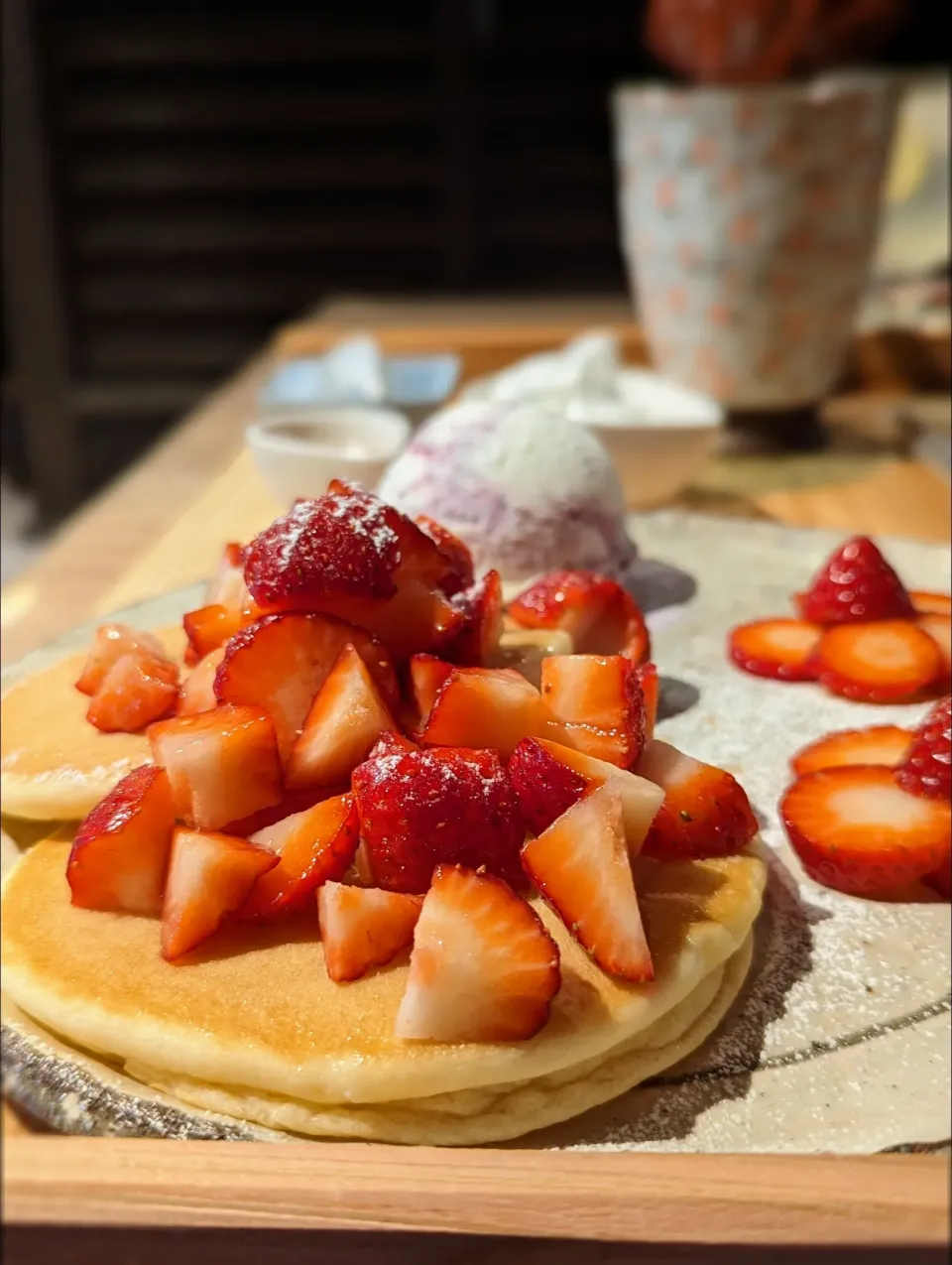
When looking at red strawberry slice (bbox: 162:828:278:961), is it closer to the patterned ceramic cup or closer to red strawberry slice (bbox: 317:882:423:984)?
red strawberry slice (bbox: 317:882:423:984)

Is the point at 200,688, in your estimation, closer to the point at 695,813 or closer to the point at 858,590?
the point at 695,813

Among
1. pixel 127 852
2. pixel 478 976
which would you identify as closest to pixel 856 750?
pixel 478 976

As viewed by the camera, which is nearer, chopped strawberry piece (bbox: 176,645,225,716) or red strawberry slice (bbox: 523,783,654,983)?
red strawberry slice (bbox: 523,783,654,983)

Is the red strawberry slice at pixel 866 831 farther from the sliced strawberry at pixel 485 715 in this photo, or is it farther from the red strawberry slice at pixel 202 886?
the red strawberry slice at pixel 202 886

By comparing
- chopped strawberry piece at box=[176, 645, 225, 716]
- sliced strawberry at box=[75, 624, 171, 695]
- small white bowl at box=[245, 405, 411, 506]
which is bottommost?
small white bowl at box=[245, 405, 411, 506]

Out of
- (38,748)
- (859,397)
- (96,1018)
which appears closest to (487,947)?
(96,1018)

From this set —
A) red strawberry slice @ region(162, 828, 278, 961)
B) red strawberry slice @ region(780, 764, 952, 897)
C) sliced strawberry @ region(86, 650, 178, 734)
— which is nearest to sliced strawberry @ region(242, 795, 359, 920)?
red strawberry slice @ region(162, 828, 278, 961)

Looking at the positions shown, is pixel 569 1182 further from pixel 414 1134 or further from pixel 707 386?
pixel 707 386
